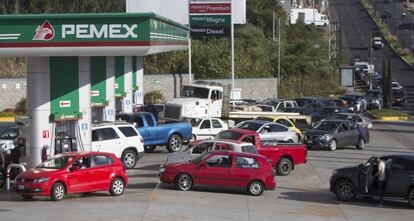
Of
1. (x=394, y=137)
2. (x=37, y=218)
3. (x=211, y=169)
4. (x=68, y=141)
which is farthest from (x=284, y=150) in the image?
(x=394, y=137)

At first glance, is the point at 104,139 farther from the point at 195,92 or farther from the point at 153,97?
the point at 153,97

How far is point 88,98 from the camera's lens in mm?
26938

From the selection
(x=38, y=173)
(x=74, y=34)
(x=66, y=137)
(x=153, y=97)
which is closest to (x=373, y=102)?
(x=153, y=97)

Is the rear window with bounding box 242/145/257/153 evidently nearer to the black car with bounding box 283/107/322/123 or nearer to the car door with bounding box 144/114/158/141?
the car door with bounding box 144/114/158/141

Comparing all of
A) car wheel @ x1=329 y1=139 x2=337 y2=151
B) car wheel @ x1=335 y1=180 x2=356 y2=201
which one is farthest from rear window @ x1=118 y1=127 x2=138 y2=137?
car wheel @ x1=329 y1=139 x2=337 y2=151

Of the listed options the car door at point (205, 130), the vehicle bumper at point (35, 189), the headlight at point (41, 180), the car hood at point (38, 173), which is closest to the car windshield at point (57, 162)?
the car hood at point (38, 173)

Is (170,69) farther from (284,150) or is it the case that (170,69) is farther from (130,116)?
(284,150)

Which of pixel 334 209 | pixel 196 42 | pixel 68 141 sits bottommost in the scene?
pixel 334 209

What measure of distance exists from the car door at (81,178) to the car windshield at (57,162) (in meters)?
0.27

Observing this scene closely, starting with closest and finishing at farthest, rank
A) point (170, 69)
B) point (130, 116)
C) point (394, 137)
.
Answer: point (130, 116) → point (394, 137) → point (170, 69)

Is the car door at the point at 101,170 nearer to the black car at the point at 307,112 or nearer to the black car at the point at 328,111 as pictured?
the black car at the point at 307,112

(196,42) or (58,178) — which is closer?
(58,178)

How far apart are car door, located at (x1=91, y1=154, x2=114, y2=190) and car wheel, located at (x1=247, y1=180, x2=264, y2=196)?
13.1 feet

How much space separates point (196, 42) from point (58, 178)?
157 feet
